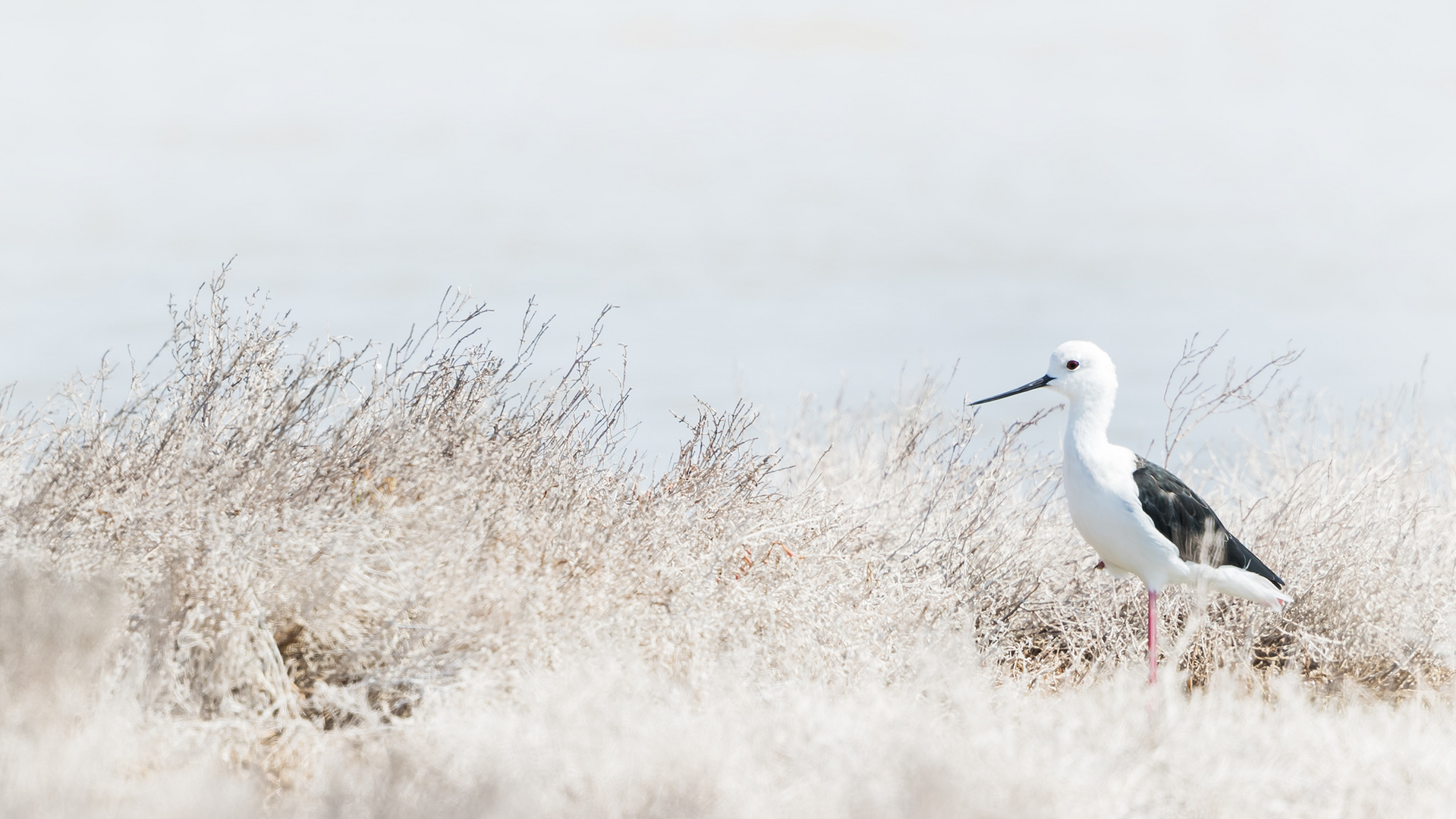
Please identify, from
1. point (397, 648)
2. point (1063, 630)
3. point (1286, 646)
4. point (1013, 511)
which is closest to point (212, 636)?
point (397, 648)

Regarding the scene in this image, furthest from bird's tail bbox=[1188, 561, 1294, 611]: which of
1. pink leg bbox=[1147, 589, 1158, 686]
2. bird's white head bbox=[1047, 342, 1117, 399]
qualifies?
bird's white head bbox=[1047, 342, 1117, 399]

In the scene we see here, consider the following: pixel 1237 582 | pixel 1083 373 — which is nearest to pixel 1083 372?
pixel 1083 373

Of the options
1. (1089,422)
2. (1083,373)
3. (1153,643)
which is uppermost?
(1083,373)

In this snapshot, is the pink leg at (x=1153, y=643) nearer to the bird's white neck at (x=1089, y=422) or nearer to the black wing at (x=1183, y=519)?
the black wing at (x=1183, y=519)

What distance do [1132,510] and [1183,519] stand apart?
0.34 metres

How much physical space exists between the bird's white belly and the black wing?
0.06 m

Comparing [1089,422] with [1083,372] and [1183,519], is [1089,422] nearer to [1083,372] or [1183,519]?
[1083,372]

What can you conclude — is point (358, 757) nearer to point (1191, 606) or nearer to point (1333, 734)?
point (1333, 734)

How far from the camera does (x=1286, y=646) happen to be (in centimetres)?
655

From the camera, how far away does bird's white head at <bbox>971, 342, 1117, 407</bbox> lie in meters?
5.72

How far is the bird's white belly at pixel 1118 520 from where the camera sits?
17.9 ft

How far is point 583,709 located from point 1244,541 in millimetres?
5222

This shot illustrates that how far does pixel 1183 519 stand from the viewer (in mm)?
5590

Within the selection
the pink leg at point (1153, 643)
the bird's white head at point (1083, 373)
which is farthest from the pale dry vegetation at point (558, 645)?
the bird's white head at point (1083, 373)
